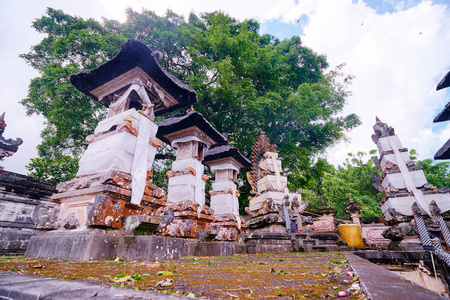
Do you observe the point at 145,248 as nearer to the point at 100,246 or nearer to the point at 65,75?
the point at 100,246

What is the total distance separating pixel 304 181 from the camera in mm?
16094

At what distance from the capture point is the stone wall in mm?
6566

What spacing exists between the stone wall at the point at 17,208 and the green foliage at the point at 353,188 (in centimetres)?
2236

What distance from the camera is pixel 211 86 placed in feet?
46.3

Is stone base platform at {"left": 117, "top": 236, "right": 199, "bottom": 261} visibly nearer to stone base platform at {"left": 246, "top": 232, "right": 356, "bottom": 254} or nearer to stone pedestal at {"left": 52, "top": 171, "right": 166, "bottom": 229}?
stone pedestal at {"left": 52, "top": 171, "right": 166, "bottom": 229}

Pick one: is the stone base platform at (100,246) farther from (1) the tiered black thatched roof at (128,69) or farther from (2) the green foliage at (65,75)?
(2) the green foliage at (65,75)

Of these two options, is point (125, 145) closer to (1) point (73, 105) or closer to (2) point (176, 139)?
(2) point (176, 139)

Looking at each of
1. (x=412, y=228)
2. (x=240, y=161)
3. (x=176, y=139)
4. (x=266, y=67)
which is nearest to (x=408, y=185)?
(x=412, y=228)

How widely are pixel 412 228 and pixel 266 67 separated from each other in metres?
13.1

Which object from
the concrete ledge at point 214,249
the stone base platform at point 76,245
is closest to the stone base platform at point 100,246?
the stone base platform at point 76,245

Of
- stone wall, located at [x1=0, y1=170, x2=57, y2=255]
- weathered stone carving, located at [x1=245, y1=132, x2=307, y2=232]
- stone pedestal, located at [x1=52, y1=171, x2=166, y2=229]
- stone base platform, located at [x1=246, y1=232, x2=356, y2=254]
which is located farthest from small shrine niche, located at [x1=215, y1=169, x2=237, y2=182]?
stone wall, located at [x1=0, y1=170, x2=57, y2=255]

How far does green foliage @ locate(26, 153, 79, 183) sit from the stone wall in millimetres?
4988

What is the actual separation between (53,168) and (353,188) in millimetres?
27650

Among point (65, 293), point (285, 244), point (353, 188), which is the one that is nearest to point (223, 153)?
point (285, 244)
